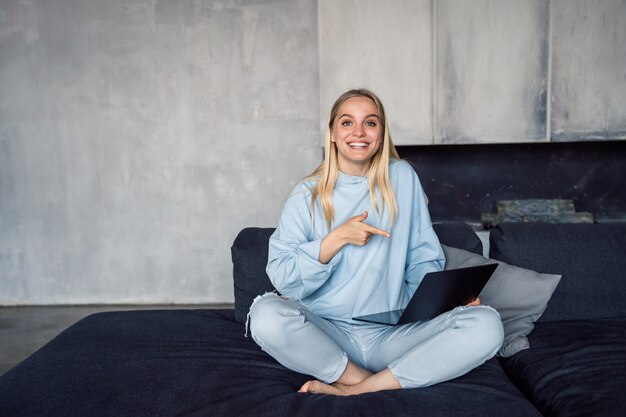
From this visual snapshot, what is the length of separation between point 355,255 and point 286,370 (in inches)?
18.0

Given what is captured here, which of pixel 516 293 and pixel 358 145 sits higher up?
pixel 358 145

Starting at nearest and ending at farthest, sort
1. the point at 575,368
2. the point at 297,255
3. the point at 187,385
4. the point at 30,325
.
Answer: the point at 187,385, the point at 575,368, the point at 297,255, the point at 30,325

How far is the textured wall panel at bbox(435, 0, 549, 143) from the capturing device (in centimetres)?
355

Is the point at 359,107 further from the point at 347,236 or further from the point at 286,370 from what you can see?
the point at 286,370

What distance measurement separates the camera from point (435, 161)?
4.30 m

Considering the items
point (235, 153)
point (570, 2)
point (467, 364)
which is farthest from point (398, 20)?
point (467, 364)

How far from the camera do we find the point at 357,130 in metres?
2.05

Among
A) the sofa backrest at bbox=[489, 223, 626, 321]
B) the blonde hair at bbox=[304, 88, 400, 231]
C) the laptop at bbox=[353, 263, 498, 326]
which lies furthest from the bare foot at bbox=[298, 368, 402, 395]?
the sofa backrest at bbox=[489, 223, 626, 321]

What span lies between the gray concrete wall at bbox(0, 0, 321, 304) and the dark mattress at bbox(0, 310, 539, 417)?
2.17 meters

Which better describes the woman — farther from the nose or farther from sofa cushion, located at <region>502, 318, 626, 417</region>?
sofa cushion, located at <region>502, 318, 626, 417</region>

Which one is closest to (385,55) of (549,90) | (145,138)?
(549,90)

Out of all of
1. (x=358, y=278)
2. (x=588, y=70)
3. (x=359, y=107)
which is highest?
(x=588, y=70)

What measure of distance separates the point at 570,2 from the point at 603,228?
179 centimetres

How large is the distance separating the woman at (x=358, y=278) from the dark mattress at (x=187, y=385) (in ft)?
0.31
